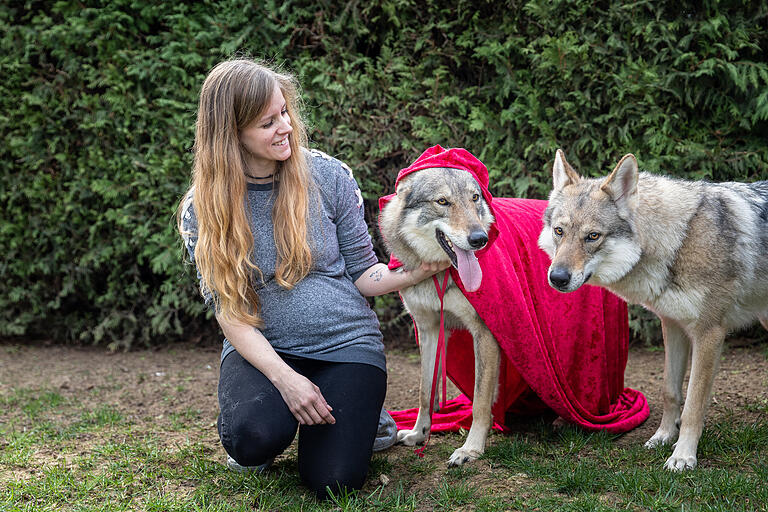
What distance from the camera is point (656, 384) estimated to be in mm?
4660

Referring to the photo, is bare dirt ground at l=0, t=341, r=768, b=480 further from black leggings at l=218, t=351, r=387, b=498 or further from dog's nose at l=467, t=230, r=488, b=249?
dog's nose at l=467, t=230, r=488, b=249

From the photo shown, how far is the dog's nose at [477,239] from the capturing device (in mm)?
3066

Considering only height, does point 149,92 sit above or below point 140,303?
above

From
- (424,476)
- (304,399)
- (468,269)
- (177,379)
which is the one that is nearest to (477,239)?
(468,269)

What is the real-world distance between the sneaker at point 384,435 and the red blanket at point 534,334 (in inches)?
13.9

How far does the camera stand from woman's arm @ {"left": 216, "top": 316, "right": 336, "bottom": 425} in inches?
118

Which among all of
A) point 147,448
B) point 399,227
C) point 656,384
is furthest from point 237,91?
point 656,384

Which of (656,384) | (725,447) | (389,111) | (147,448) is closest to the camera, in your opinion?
(725,447)

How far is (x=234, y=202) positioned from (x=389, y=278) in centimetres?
90

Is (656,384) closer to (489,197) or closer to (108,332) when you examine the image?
(489,197)

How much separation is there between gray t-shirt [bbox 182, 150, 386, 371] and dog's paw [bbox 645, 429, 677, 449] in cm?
152

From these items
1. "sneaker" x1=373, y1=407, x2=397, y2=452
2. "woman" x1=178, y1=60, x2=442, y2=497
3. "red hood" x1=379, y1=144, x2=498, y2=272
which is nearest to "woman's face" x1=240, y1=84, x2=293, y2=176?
"woman" x1=178, y1=60, x2=442, y2=497

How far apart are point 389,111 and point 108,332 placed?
11.9 ft

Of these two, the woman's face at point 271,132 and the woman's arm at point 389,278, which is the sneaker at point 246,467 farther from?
the woman's face at point 271,132
